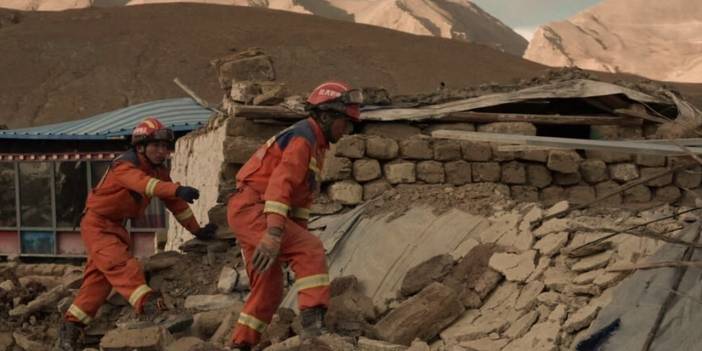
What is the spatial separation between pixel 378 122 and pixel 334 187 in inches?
26.2

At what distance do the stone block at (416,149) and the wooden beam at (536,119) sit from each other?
0.89ft

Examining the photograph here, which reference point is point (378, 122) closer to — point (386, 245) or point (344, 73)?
point (386, 245)

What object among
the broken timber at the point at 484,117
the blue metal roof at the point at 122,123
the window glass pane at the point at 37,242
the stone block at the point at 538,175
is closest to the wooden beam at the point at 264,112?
the broken timber at the point at 484,117

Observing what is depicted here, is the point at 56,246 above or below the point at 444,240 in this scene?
below

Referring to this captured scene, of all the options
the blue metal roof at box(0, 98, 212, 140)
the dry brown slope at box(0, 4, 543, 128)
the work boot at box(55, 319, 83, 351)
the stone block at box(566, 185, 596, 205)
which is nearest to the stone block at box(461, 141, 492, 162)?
the stone block at box(566, 185, 596, 205)

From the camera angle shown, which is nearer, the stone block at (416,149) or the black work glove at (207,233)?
the black work glove at (207,233)

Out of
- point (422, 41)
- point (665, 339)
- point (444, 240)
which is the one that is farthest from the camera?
point (422, 41)

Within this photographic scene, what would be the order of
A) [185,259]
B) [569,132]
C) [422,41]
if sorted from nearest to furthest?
[185,259] < [569,132] < [422,41]

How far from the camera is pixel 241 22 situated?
40469 millimetres

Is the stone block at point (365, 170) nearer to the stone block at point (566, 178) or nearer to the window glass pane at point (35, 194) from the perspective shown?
the stone block at point (566, 178)

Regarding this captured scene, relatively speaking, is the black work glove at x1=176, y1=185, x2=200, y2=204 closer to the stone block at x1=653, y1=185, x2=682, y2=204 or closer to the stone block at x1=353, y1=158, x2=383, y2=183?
the stone block at x1=353, y1=158, x2=383, y2=183

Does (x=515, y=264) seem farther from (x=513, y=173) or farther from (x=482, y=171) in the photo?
(x=513, y=173)

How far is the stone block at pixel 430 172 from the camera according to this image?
7.58 m

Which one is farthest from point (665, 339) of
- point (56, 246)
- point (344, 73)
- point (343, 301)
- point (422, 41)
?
point (422, 41)
